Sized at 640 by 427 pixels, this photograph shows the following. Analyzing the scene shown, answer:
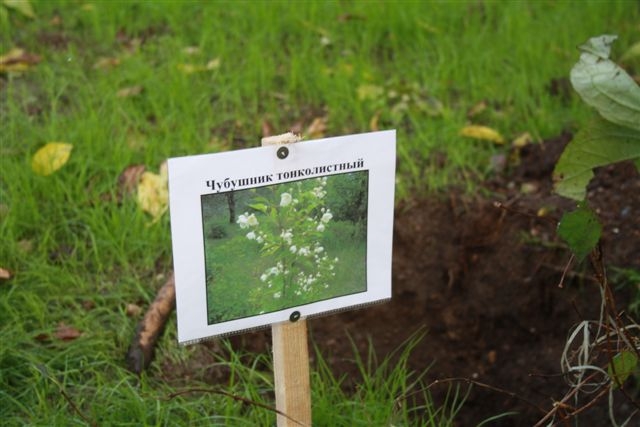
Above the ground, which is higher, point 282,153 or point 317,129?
point 282,153

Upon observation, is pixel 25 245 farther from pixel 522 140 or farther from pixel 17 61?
pixel 522 140

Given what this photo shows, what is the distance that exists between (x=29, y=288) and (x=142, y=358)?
1.45ft

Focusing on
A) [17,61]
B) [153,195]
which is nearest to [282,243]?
[153,195]

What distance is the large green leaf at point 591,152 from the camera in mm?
2174

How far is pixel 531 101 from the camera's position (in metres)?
3.34

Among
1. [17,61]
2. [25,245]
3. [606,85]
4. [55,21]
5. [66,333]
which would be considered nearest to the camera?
[606,85]

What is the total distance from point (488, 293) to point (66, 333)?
128cm

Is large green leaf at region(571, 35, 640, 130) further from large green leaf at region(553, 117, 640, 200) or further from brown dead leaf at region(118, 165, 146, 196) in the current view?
brown dead leaf at region(118, 165, 146, 196)

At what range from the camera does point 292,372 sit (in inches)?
68.8

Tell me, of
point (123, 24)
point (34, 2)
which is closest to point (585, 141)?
point (123, 24)

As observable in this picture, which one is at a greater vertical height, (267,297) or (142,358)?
(267,297)

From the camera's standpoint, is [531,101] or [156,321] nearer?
[156,321]

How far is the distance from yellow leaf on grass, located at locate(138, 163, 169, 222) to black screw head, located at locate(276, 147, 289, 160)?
3.88ft

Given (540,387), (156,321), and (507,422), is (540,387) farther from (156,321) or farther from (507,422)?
(156,321)
